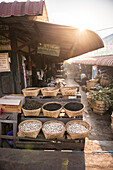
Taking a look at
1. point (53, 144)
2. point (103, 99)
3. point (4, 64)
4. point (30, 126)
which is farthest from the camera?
point (103, 99)

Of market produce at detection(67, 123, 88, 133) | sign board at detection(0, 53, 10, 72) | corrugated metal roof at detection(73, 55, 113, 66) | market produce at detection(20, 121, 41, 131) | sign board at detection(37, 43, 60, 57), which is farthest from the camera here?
corrugated metal roof at detection(73, 55, 113, 66)

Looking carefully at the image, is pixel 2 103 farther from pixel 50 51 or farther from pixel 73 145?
pixel 50 51

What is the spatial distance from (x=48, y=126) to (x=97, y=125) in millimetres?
3897

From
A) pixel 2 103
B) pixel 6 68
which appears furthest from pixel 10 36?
pixel 2 103

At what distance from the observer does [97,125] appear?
237 inches

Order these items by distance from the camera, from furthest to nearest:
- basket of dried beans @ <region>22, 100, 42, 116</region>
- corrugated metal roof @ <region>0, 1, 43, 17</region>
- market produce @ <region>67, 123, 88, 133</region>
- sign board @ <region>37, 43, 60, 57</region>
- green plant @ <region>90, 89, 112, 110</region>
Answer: green plant @ <region>90, 89, 112, 110</region> < sign board @ <region>37, 43, 60, 57</region> < basket of dried beans @ <region>22, 100, 42, 116</region> < market produce @ <region>67, 123, 88, 133</region> < corrugated metal roof @ <region>0, 1, 43, 17</region>

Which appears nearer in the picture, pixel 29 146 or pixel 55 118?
pixel 29 146

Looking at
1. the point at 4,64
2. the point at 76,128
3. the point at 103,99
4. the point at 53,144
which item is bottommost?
the point at 53,144

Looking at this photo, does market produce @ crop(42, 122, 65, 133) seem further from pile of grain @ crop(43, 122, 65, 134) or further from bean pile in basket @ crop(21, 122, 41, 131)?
bean pile in basket @ crop(21, 122, 41, 131)

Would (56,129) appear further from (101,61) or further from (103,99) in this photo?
(101,61)

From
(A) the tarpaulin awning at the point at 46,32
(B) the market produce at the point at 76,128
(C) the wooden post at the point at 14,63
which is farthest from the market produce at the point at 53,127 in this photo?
(A) the tarpaulin awning at the point at 46,32

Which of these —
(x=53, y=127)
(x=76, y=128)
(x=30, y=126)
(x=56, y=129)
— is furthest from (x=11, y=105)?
(x=76, y=128)

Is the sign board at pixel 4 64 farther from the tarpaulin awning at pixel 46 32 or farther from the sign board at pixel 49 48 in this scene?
the sign board at pixel 49 48

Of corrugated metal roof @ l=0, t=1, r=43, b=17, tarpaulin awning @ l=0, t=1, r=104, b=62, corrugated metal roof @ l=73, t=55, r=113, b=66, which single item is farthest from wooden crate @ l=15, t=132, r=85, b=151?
corrugated metal roof @ l=73, t=55, r=113, b=66
